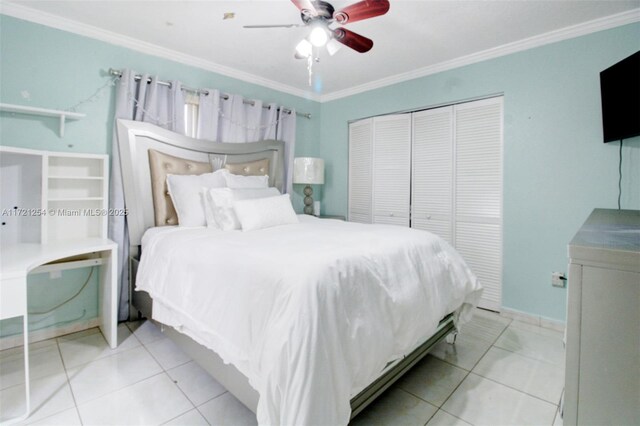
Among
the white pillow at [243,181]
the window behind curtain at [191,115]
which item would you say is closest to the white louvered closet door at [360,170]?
the white pillow at [243,181]

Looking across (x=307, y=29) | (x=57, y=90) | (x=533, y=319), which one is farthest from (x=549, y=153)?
(x=57, y=90)

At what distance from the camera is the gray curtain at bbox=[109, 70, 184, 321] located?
264 centimetres

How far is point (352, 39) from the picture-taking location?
2.10 metres

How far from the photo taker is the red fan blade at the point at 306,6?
178cm

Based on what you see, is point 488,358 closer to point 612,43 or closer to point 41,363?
point 612,43

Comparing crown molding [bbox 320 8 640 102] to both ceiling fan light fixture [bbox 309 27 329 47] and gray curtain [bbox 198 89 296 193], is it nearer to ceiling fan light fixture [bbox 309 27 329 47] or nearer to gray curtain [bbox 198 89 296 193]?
gray curtain [bbox 198 89 296 193]

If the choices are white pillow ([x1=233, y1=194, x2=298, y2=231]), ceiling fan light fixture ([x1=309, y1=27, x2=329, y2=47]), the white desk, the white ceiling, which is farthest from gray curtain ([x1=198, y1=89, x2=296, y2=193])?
ceiling fan light fixture ([x1=309, y1=27, x2=329, y2=47])

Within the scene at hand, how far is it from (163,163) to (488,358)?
3.09m

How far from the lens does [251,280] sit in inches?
55.1

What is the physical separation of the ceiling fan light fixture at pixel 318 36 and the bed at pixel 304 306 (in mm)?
1269

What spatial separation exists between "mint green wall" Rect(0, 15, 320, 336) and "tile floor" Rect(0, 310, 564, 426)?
1.22ft

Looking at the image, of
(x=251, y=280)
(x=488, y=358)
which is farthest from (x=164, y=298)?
(x=488, y=358)

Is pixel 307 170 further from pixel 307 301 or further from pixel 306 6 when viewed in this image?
pixel 307 301

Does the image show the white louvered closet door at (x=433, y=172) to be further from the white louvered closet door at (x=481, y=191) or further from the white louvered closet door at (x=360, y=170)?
the white louvered closet door at (x=360, y=170)
